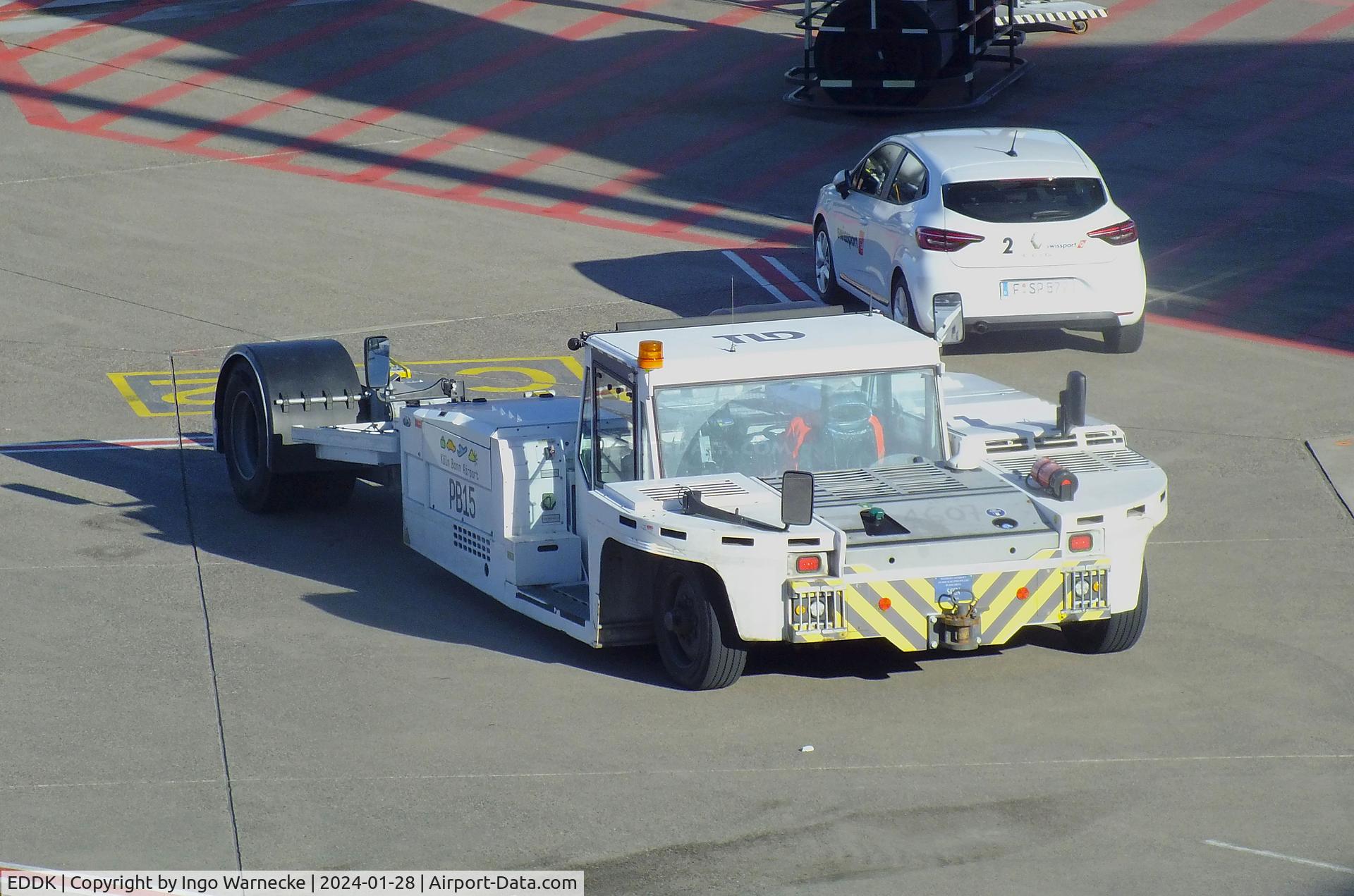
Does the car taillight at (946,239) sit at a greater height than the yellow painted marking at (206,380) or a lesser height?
greater

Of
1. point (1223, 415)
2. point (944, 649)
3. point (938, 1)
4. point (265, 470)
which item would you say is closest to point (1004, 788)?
point (944, 649)

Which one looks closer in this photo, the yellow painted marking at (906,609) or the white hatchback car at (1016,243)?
the yellow painted marking at (906,609)

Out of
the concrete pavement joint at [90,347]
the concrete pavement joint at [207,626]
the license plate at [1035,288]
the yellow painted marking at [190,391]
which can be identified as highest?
the license plate at [1035,288]

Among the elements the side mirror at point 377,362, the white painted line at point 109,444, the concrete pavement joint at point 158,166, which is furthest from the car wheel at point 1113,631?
the concrete pavement joint at point 158,166

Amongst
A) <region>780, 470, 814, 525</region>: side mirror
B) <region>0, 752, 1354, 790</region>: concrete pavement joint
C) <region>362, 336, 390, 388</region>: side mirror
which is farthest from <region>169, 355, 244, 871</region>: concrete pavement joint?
<region>780, 470, 814, 525</region>: side mirror

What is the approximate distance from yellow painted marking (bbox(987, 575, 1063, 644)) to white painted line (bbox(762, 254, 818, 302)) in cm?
948

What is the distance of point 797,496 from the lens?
8.62 m

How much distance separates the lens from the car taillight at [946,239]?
15.8m

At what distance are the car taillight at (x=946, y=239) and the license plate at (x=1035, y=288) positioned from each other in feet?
1.47

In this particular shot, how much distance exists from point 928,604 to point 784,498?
0.91 meters

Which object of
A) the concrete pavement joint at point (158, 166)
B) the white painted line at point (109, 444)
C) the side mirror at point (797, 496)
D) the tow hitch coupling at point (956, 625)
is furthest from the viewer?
the concrete pavement joint at point (158, 166)

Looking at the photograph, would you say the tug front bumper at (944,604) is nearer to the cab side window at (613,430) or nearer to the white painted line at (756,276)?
the cab side window at (613,430)

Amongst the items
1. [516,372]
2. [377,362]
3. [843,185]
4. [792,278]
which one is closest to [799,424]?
[377,362]

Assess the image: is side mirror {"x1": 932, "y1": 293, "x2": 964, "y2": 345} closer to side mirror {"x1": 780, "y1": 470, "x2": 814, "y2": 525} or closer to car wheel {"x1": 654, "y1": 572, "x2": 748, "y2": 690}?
side mirror {"x1": 780, "y1": 470, "x2": 814, "y2": 525}
